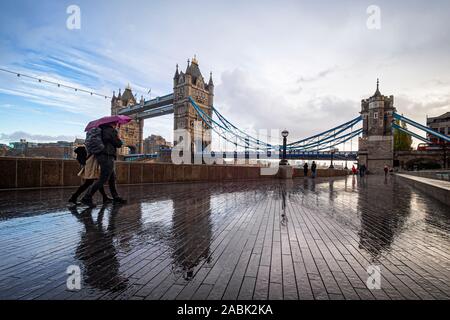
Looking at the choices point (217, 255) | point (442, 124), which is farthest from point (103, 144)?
point (442, 124)

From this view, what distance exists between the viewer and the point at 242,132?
4941 centimetres

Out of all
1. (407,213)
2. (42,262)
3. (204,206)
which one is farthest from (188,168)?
(42,262)

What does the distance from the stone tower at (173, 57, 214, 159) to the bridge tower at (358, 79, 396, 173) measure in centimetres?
3107

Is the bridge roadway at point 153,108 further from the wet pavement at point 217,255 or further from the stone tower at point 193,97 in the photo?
the wet pavement at point 217,255

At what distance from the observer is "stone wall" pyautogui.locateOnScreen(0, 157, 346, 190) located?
287 inches

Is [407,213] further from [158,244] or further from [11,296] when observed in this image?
[11,296]

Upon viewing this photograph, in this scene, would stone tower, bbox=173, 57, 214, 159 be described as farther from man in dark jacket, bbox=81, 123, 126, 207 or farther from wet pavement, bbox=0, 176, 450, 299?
wet pavement, bbox=0, 176, 450, 299

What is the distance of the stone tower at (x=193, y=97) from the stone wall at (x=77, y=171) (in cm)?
4035

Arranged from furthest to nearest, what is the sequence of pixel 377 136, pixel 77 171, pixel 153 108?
pixel 153 108
pixel 377 136
pixel 77 171

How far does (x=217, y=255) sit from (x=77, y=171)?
26.0 ft

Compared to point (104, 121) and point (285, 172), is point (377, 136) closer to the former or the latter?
point (285, 172)

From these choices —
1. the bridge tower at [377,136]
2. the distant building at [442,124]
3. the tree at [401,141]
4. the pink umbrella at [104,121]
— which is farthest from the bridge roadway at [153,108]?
the distant building at [442,124]

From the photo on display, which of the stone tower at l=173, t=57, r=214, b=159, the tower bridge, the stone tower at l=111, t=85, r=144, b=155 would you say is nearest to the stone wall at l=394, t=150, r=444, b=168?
the tower bridge

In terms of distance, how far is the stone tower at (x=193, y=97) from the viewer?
57594 millimetres
